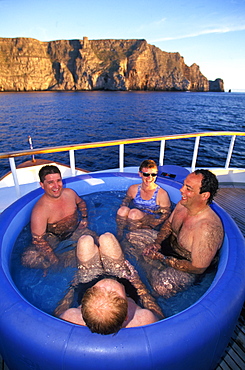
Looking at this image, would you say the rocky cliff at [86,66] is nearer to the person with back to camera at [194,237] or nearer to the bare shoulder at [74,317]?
the person with back to camera at [194,237]

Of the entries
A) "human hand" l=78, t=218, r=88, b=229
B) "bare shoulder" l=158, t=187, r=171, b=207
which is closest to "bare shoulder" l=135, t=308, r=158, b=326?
"human hand" l=78, t=218, r=88, b=229

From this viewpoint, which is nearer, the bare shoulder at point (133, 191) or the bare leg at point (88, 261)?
the bare leg at point (88, 261)

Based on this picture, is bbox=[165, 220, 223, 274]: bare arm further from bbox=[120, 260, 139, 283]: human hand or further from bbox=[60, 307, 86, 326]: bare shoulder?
bbox=[60, 307, 86, 326]: bare shoulder

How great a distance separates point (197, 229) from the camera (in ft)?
5.74

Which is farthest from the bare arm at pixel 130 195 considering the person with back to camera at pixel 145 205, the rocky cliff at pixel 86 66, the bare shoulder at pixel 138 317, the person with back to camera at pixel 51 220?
the rocky cliff at pixel 86 66

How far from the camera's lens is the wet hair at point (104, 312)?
3.27ft

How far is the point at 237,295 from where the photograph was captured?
128 cm

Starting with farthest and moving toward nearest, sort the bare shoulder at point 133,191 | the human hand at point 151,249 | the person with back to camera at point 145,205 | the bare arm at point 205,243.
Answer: the bare shoulder at point 133,191 < the person with back to camera at point 145,205 < the human hand at point 151,249 < the bare arm at point 205,243

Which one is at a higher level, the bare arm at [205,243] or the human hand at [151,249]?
the bare arm at [205,243]

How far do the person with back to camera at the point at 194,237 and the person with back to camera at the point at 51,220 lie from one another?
102 centimetres

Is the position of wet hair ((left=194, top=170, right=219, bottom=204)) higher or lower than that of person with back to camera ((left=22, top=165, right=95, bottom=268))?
higher

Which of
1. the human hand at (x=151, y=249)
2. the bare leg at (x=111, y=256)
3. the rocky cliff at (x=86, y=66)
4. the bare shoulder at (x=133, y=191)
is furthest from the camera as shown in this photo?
the rocky cliff at (x=86, y=66)

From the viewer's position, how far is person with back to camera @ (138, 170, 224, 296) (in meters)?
1.69

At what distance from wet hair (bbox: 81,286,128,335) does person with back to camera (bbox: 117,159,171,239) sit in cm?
155
